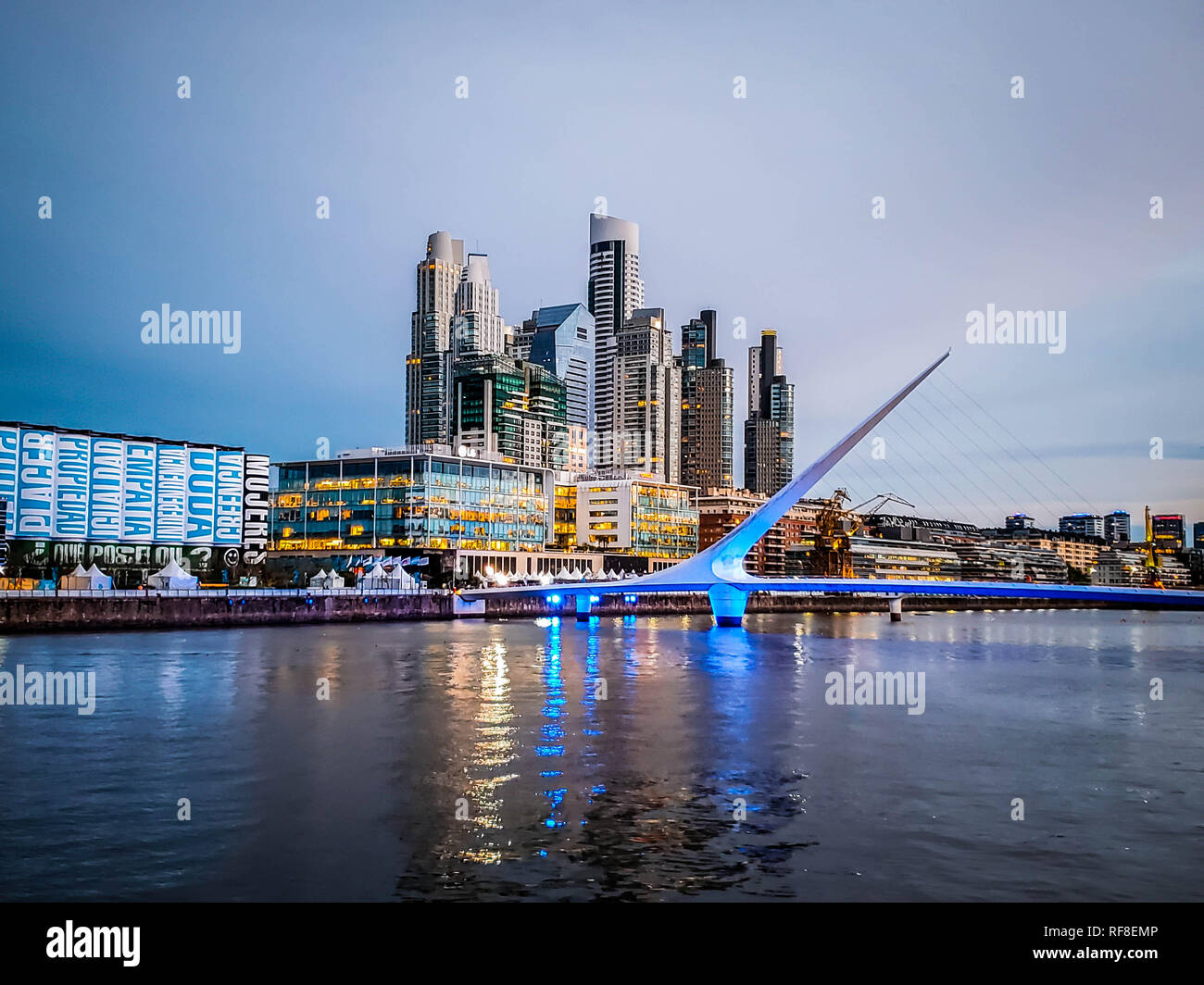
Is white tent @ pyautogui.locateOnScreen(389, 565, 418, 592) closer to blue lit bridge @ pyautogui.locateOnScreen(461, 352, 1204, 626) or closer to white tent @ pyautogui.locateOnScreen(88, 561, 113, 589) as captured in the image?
blue lit bridge @ pyautogui.locateOnScreen(461, 352, 1204, 626)

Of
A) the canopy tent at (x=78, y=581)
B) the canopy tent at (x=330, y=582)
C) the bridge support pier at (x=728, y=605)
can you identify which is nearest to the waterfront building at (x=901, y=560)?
the bridge support pier at (x=728, y=605)

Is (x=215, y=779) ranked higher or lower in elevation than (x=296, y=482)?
lower

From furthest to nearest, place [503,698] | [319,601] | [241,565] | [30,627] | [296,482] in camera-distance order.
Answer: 1. [296,482]
2. [241,565]
3. [319,601]
4. [30,627]
5. [503,698]

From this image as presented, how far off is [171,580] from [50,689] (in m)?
32.6

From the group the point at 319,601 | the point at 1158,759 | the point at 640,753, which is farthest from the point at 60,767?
the point at 319,601

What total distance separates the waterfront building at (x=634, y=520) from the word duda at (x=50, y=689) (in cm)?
10714

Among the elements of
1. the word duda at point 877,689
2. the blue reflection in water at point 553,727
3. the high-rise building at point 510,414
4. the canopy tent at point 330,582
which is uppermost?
the high-rise building at point 510,414

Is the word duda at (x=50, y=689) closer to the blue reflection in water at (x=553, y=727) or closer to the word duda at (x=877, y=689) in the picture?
the blue reflection in water at (x=553, y=727)

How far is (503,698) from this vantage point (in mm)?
27672
